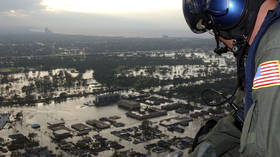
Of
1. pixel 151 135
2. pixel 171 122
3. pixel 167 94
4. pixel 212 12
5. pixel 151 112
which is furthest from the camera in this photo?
pixel 167 94

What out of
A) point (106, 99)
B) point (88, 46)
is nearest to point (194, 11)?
point (106, 99)

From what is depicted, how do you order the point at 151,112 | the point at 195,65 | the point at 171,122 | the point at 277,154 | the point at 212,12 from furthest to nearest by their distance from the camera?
the point at 195,65
the point at 151,112
the point at 171,122
the point at 212,12
the point at 277,154

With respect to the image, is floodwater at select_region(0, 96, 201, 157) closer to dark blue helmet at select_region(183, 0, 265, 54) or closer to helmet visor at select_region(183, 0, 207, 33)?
helmet visor at select_region(183, 0, 207, 33)

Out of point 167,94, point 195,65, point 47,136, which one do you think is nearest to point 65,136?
point 47,136

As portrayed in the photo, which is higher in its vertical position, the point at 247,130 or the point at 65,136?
the point at 247,130

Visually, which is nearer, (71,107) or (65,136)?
(65,136)

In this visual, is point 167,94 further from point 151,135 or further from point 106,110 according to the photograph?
point 151,135

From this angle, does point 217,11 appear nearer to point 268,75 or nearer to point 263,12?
point 263,12
